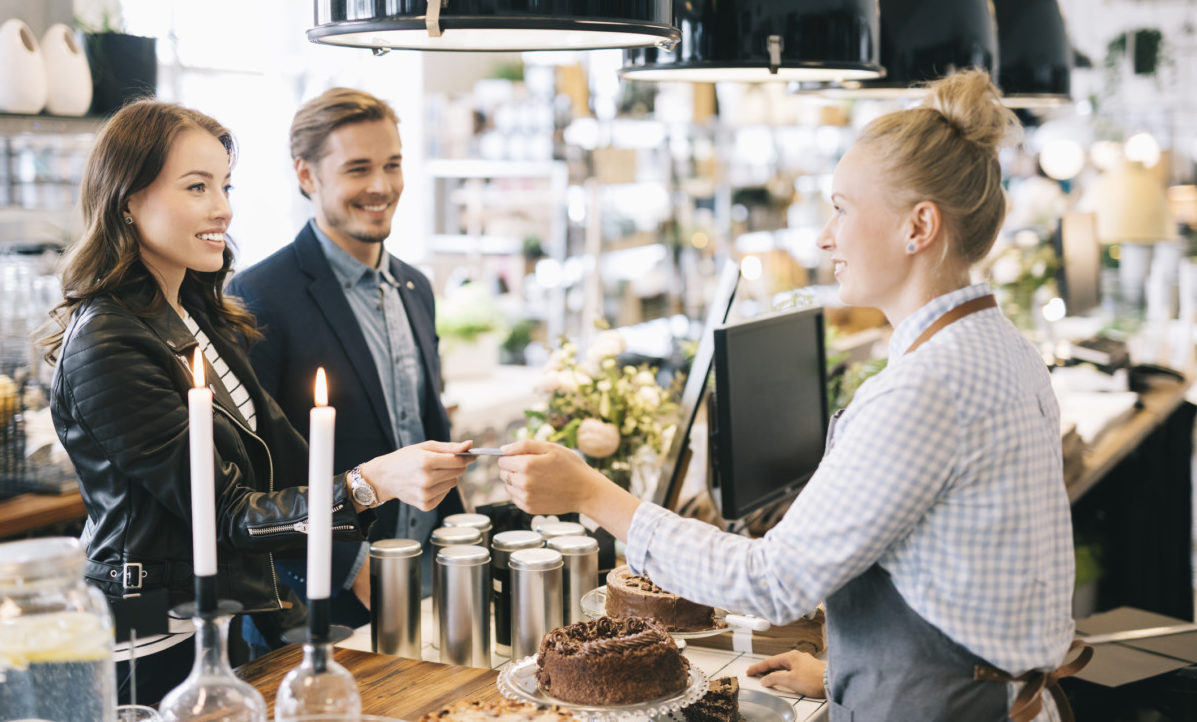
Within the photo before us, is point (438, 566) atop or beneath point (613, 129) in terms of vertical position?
beneath

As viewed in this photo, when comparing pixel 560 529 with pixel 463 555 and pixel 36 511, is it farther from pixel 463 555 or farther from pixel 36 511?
A: pixel 36 511

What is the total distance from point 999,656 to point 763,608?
0.99ft

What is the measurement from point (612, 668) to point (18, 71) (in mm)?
3078

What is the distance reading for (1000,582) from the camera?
148cm

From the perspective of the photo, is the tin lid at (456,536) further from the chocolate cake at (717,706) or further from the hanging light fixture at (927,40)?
the hanging light fixture at (927,40)

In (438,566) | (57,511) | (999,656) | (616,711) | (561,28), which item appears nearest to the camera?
(561,28)

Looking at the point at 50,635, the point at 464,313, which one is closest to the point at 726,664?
the point at 50,635

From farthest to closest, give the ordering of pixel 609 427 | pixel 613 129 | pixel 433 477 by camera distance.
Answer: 1. pixel 613 129
2. pixel 609 427
3. pixel 433 477

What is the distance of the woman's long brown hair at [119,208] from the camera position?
6.60ft

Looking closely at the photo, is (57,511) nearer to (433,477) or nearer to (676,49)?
(433,477)

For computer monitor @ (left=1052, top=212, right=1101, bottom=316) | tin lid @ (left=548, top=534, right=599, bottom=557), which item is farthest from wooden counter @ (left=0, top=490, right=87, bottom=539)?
computer monitor @ (left=1052, top=212, right=1101, bottom=316)

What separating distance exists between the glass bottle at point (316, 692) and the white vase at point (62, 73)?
128 inches

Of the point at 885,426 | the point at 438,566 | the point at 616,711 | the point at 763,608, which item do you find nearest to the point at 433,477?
the point at 438,566

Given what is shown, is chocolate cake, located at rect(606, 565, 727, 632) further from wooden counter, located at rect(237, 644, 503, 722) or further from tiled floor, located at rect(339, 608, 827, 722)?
wooden counter, located at rect(237, 644, 503, 722)
